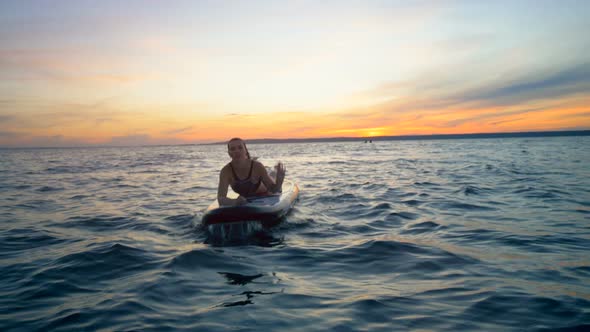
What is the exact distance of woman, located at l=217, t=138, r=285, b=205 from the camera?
7.49 m

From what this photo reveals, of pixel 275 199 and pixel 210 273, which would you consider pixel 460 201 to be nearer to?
pixel 275 199

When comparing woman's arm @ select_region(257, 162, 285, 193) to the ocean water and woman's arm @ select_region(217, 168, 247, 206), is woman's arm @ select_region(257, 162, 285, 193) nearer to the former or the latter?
woman's arm @ select_region(217, 168, 247, 206)

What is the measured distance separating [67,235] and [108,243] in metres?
1.56

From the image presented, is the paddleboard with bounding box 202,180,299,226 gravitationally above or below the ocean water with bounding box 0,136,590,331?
above

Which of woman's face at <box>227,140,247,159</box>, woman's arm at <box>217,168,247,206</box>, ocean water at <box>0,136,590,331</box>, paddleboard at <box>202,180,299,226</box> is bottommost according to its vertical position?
ocean water at <box>0,136,590,331</box>

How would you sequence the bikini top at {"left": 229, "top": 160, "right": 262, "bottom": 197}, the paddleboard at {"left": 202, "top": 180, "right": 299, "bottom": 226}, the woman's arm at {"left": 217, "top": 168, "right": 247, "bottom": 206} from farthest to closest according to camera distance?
the bikini top at {"left": 229, "top": 160, "right": 262, "bottom": 197} < the woman's arm at {"left": 217, "top": 168, "right": 247, "bottom": 206} < the paddleboard at {"left": 202, "top": 180, "right": 299, "bottom": 226}

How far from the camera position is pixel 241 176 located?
27.0 feet

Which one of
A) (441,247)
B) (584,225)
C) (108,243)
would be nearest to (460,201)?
(584,225)

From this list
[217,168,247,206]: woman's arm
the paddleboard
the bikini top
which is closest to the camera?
the paddleboard

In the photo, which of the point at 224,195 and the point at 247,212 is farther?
the point at 224,195

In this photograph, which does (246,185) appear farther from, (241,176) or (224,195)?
(224,195)

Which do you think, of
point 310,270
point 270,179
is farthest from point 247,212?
point 310,270

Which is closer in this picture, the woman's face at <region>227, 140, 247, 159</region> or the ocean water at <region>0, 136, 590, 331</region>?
the ocean water at <region>0, 136, 590, 331</region>

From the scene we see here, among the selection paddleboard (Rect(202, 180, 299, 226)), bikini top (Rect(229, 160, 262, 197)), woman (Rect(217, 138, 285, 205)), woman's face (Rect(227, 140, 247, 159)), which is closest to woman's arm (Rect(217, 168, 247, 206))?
woman (Rect(217, 138, 285, 205))
